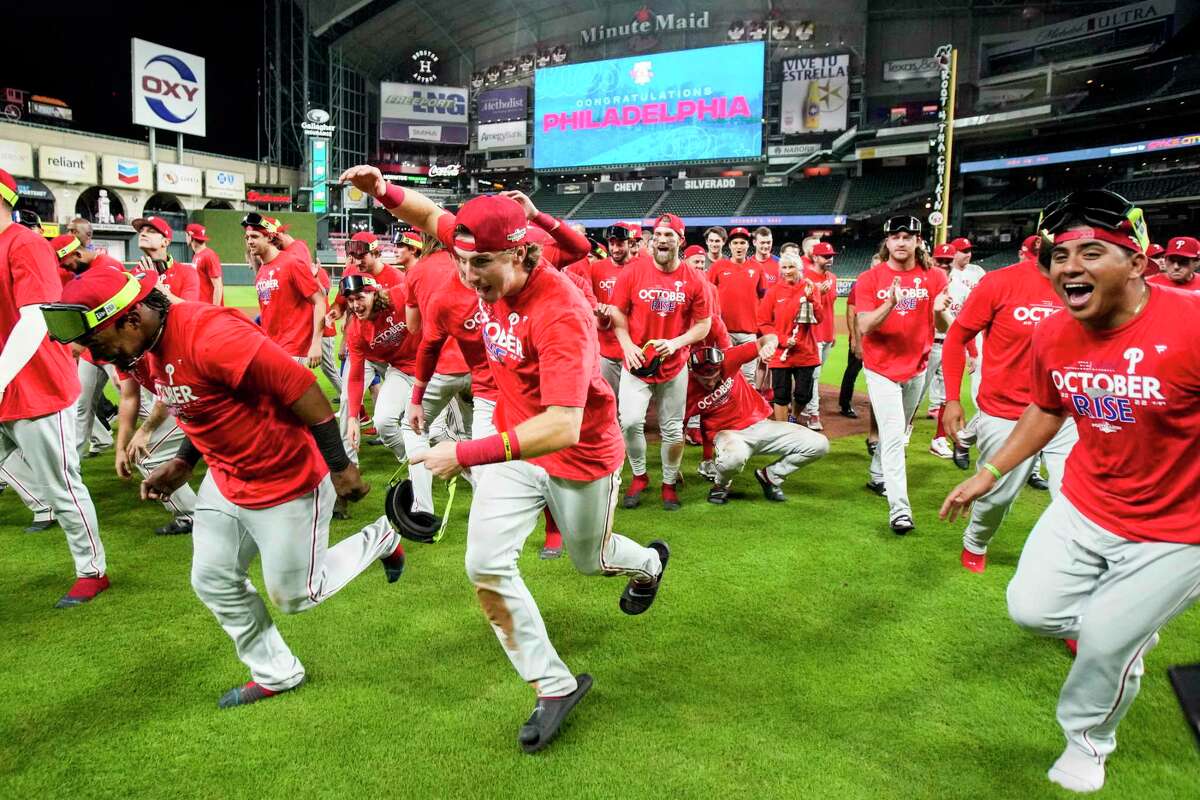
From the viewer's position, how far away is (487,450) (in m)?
2.68

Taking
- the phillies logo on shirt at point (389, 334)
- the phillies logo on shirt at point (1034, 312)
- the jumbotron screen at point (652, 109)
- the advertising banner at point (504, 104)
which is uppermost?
the advertising banner at point (504, 104)

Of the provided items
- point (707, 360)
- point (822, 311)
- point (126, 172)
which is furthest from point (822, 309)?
point (126, 172)

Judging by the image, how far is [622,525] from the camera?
6.14 m

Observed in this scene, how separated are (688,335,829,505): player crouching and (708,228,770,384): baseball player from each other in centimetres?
319

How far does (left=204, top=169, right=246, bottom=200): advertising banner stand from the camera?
4497 cm

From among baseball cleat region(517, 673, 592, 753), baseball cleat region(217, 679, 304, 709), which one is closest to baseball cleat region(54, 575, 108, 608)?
baseball cleat region(217, 679, 304, 709)

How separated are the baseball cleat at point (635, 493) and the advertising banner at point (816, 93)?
3946 cm

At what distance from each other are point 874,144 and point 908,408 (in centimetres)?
3837

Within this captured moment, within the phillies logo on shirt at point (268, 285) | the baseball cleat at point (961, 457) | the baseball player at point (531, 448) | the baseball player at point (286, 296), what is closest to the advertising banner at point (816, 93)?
the baseball cleat at point (961, 457)

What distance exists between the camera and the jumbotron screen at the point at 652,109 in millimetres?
38844

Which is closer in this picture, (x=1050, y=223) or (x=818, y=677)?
(x=1050, y=223)

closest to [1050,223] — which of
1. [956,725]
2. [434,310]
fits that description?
[956,725]

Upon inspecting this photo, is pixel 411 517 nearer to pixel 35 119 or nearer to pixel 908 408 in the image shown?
pixel 908 408

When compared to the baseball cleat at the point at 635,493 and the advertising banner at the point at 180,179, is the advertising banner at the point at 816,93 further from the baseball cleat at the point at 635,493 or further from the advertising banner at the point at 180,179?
the baseball cleat at the point at 635,493
